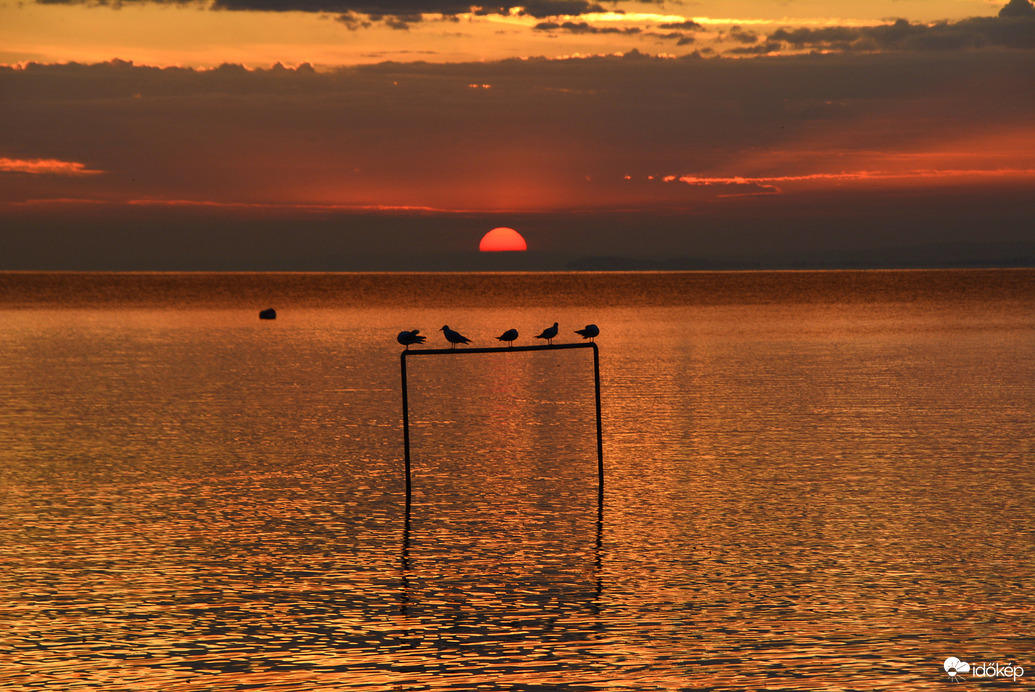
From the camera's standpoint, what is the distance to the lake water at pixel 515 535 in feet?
42.1

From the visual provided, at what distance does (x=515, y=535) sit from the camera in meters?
18.9

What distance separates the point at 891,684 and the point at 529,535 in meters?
7.90

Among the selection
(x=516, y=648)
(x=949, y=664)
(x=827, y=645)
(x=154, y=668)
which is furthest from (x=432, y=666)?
(x=949, y=664)

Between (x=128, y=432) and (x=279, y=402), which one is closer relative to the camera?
(x=128, y=432)

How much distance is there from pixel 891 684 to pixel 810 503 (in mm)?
9685

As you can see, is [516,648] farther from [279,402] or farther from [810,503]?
[279,402]

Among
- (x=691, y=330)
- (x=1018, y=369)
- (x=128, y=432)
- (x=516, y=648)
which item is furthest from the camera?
(x=691, y=330)

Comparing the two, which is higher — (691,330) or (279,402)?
(691,330)

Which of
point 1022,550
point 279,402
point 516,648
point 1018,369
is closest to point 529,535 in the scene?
point 516,648

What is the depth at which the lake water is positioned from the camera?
42.1 ft

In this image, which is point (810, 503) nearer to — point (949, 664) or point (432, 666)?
point (949, 664)

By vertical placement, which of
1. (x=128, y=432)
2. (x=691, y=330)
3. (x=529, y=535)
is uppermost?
(x=691, y=330)

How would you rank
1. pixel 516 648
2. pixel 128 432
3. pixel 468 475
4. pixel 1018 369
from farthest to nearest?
pixel 1018 369 < pixel 128 432 < pixel 468 475 < pixel 516 648

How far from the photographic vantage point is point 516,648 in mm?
13148
